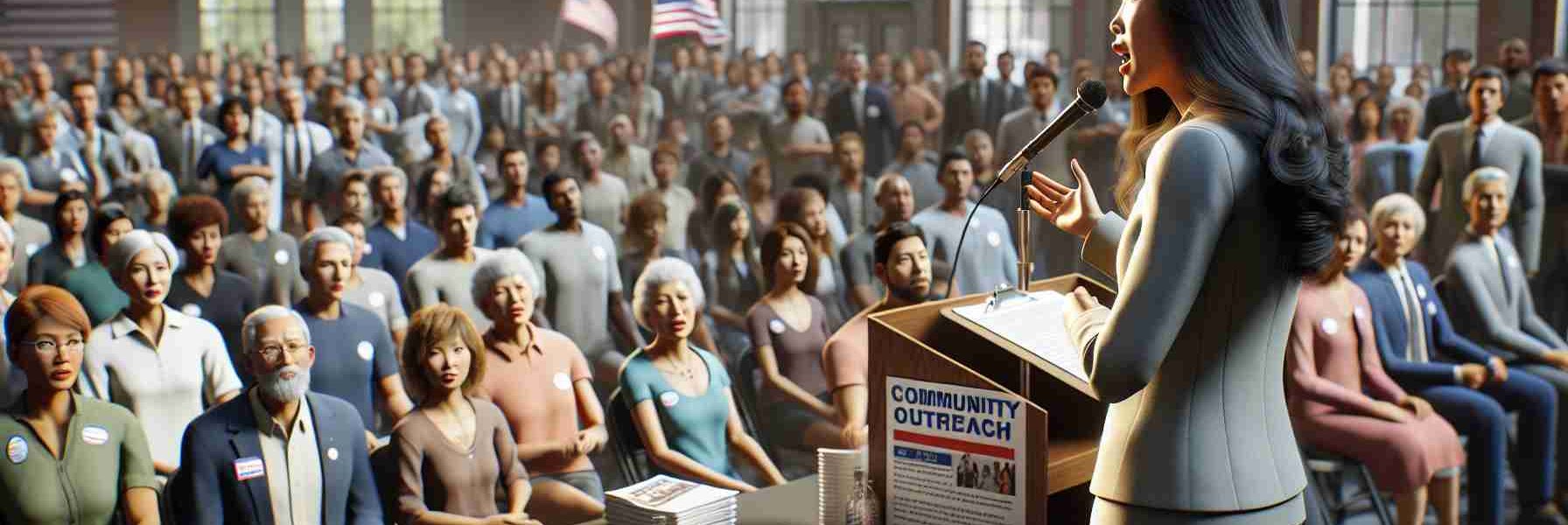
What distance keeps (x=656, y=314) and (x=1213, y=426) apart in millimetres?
3132

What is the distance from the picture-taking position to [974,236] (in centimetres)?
704

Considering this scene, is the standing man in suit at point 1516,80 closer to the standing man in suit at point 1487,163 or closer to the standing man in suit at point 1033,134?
the standing man in suit at point 1487,163

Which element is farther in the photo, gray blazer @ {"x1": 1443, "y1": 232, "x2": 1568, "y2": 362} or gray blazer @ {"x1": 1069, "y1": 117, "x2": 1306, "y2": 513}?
gray blazer @ {"x1": 1443, "y1": 232, "x2": 1568, "y2": 362}

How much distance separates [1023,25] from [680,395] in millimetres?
12177

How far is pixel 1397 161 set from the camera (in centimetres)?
898

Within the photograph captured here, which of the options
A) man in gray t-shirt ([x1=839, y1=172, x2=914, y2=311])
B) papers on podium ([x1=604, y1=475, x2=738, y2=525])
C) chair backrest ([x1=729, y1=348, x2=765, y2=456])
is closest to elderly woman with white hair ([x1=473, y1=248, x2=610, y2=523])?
chair backrest ([x1=729, y1=348, x2=765, y2=456])

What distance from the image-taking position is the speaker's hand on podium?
6.45 feet

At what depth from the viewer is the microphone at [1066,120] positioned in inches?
78.0

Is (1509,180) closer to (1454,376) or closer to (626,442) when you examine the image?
(1454,376)

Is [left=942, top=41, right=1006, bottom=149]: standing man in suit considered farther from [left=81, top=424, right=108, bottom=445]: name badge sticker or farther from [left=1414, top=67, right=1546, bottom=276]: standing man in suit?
[left=81, top=424, right=108, bottom=445]: name badge sticker

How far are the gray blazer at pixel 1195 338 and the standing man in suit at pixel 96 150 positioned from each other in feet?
27.4

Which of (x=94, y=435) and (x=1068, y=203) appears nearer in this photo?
(x=1068, y=203)

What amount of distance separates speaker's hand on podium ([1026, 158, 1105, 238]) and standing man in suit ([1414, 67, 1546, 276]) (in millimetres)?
6244

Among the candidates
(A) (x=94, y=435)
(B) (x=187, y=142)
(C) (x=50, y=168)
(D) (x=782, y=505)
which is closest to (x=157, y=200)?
(C) (x=50, y=168)
